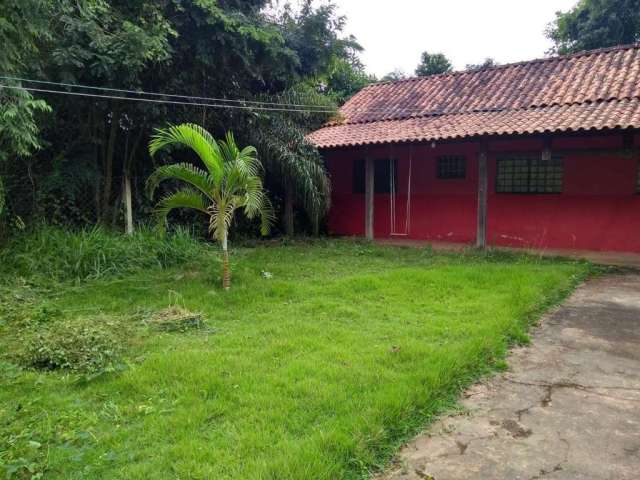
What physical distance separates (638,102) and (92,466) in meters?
9.27

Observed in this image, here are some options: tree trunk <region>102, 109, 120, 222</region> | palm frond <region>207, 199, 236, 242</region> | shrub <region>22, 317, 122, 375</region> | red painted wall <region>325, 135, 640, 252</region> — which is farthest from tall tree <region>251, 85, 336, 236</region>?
shrub <region>22, 317, 122, 375</region>

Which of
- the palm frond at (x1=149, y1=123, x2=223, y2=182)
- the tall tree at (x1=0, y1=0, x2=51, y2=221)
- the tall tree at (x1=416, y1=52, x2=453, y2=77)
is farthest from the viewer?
the tall tree at (x1=416, y1=52, x2=453, y2=77)

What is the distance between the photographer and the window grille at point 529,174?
9.64 metres

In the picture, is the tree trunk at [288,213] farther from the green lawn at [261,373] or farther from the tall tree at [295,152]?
the green lawn at [261,373]

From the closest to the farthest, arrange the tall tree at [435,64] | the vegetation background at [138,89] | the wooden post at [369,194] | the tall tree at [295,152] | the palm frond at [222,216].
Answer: the palm frond at [222,216], the vegetation background at [138,89], the tall tree at [295,152], the wooden post at [369,194], the tall tree at [435,64]

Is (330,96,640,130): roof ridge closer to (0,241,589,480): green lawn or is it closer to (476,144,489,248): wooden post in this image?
(476,144,489,248): wooden post

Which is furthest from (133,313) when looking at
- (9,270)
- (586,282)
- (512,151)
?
(512,151)

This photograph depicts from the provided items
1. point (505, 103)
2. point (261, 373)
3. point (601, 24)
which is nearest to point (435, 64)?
point (601, 24)

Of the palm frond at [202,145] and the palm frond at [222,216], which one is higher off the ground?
the palm frond at [202,145]

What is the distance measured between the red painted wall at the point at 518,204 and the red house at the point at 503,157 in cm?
2

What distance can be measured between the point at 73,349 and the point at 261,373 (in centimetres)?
164

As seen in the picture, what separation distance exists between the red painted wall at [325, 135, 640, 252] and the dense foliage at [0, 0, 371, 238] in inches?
76.8

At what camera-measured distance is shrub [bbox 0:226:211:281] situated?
7.03 meters

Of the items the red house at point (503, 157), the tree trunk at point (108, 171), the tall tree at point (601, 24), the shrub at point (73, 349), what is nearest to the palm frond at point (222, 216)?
the shrub at point (73, 349)
